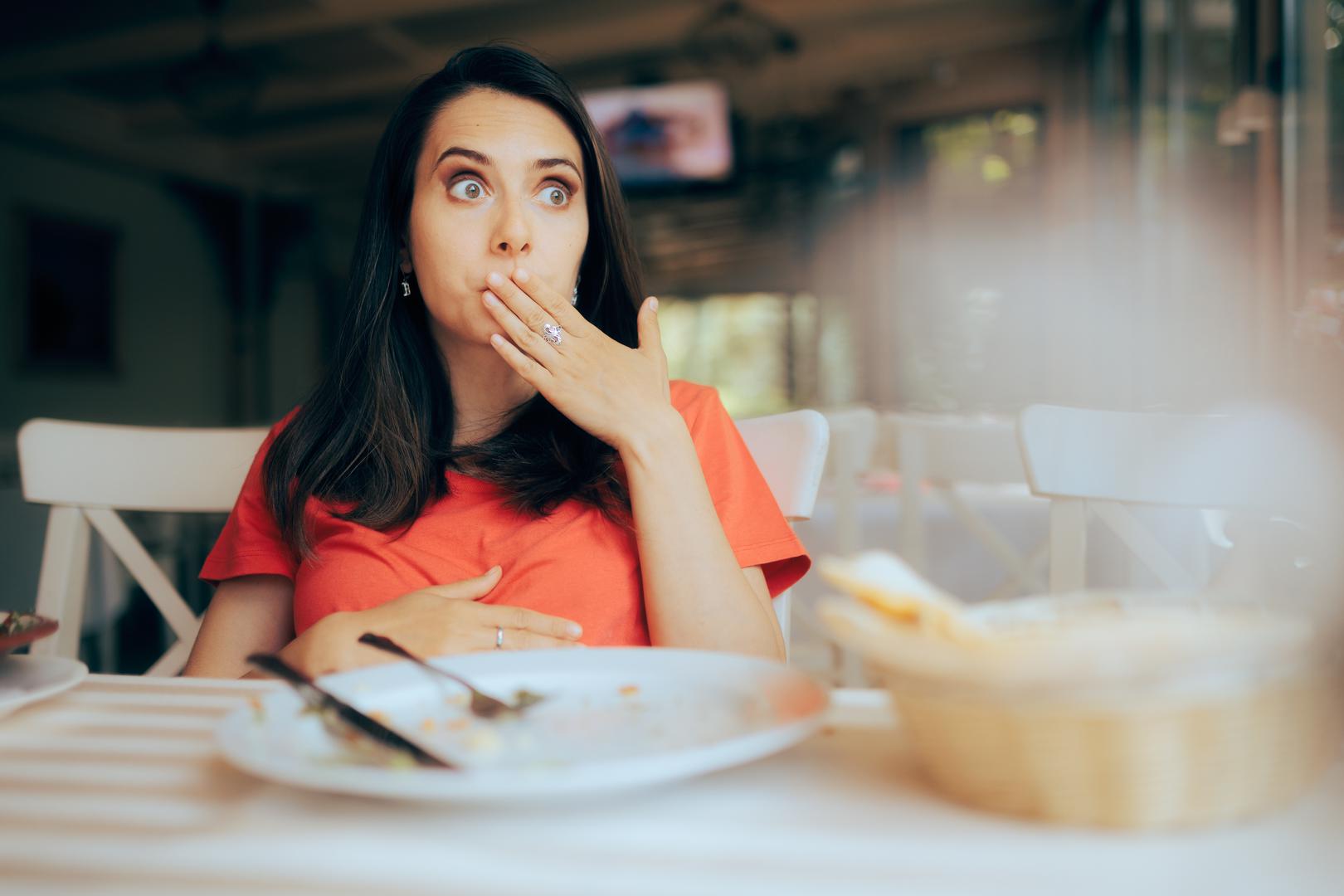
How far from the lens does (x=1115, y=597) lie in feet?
1.95

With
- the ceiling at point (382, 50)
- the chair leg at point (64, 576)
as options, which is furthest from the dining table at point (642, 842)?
the ceiling at point (382, 50)

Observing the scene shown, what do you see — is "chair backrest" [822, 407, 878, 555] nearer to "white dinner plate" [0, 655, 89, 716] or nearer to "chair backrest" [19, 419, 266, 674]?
"chair backrest" [19, 419, 266, 674]

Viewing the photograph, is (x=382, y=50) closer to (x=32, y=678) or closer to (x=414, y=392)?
(x=414, y=392)

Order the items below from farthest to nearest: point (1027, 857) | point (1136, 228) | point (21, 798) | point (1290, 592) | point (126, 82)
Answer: point (126, 82) < point (1136, 228) < point (1290, 592) < point (21, 798) < point (1027, 857)

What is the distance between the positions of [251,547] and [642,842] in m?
0.98

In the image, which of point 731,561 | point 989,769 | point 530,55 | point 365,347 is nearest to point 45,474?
point 365,347

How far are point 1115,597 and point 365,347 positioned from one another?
3.73 feet

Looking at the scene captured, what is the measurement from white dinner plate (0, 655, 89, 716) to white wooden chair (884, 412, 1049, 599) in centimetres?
178

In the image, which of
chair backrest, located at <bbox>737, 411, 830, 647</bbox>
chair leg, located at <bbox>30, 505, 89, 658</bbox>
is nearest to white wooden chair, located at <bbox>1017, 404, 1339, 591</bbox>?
chair backrest, located at <bbox>737, 411, 830, 647</bbox>

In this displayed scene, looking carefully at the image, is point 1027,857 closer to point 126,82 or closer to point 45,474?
point 45,474

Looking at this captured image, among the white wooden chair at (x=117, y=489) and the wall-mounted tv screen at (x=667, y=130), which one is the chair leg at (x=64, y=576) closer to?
the white wooden chair at (x=117, y=489)

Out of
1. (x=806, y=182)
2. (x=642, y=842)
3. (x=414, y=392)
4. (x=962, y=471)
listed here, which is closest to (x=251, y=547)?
(x=414, y=392)

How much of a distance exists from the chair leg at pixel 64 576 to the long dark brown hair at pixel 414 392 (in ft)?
1.41

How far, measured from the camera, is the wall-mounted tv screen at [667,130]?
586 cm
